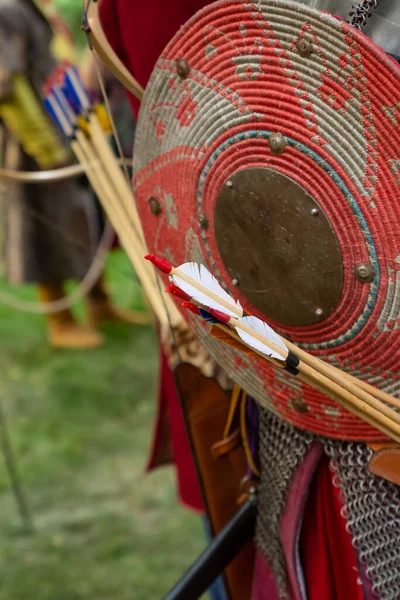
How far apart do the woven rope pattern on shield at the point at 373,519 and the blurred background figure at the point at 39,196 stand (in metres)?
1.62

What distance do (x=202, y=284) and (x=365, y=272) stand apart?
0.14 m

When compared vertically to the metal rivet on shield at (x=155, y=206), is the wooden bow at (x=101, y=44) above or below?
above

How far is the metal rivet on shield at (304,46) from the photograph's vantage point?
55cm

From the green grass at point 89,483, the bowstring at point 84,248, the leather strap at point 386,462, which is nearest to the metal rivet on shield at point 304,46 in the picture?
the leather strap at point 386,462

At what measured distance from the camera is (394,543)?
0.73 m

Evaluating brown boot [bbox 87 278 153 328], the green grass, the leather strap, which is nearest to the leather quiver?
the leather strap

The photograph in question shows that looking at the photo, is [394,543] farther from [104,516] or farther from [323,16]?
[104,516]

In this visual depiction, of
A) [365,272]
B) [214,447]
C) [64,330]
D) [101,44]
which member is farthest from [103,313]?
[365,272]

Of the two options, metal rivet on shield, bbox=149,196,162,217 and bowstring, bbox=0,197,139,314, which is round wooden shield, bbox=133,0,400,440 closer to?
metal rivet on shield, bbox=149,196,162,217

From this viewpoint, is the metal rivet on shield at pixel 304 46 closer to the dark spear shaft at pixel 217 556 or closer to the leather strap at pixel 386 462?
the leather strap at pixel 386 462

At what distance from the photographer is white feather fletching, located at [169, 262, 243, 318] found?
0.53m

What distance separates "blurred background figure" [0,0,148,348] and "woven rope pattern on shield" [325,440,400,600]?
162 centimetres

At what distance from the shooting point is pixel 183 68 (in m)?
0.67

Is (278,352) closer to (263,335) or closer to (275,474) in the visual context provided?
(263,335)
